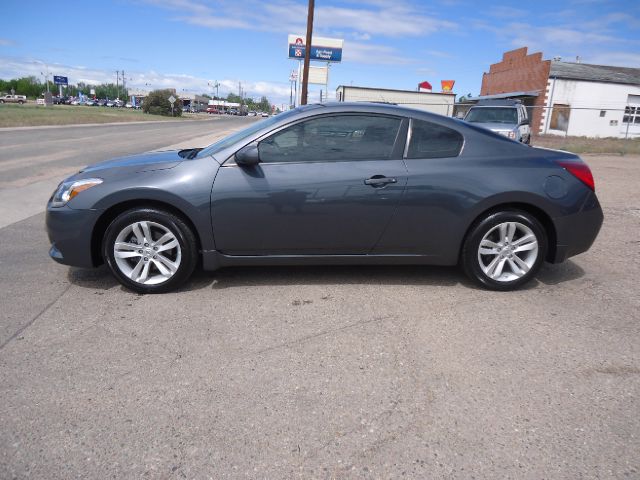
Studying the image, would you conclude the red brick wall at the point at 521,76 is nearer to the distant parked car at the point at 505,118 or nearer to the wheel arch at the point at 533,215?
the distant parked car at the point at 505,118

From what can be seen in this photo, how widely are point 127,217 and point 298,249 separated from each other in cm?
142

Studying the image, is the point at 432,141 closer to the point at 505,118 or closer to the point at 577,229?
the point at 577,229

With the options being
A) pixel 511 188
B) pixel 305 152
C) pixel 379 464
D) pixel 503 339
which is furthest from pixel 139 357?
pixel 511 188

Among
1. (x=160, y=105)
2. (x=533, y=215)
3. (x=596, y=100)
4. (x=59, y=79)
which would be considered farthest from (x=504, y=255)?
(x=59, y=79)

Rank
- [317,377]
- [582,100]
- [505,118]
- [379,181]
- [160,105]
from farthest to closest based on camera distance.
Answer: [160,105]
[582,100]
[505,118]
[379,181]
[317,377]

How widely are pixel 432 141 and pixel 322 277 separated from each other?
5.14ft

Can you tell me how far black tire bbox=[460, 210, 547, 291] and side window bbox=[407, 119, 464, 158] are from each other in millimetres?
661

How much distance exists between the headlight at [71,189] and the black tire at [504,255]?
3175mm

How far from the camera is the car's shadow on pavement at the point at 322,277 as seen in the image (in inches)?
172

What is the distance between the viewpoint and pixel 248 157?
3.91m

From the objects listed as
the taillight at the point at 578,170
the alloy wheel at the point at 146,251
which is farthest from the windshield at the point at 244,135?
the taillight at the point at 578,170

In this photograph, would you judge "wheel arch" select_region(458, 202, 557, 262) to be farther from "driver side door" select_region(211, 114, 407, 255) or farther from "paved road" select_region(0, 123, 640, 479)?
"driver side door" select_region(211, 114, 407, 255)

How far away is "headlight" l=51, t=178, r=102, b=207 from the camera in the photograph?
4.02 m

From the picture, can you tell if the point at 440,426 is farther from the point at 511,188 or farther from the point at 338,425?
the point at 511,188
